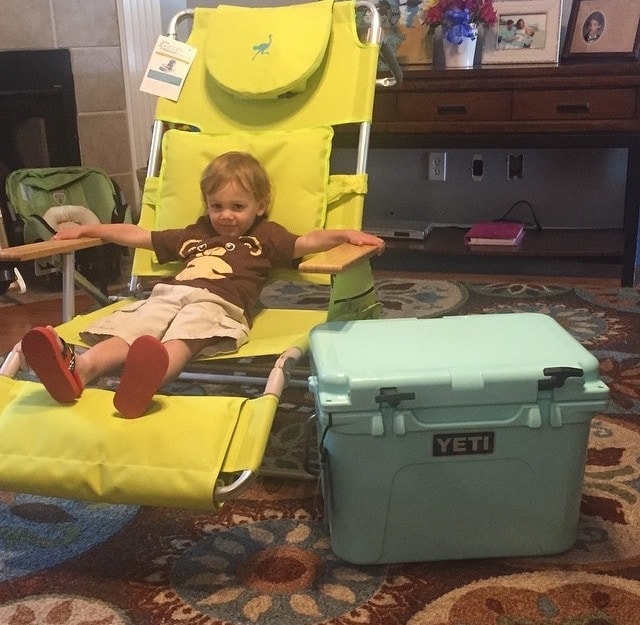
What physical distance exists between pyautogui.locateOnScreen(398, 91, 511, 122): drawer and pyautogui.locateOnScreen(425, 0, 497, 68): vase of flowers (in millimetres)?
196

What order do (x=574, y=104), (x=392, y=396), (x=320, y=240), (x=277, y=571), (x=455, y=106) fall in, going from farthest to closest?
(x=455, y=106)
(x=574, y=104)
(x=320, y=240)
(x=277, y=571)
(x=392, y=396)

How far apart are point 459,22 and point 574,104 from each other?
1.73 ft

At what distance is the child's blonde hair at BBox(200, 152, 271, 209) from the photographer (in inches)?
70.8

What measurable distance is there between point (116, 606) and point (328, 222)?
100 cm

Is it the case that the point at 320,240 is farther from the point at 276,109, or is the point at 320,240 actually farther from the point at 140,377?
the point at 140,377

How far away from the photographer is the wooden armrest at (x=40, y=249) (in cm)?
154

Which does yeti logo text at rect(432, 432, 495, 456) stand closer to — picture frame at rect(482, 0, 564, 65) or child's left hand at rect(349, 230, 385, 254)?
child's left hand at rect(349, 230, 385, 254)

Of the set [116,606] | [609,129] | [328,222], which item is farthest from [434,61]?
[116,606]

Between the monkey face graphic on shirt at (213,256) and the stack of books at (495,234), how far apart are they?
4.83ft

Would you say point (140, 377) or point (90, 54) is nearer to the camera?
point (140, 377)

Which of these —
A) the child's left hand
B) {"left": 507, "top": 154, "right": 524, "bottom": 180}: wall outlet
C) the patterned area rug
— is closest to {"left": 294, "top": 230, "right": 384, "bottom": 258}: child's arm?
the child's left hand

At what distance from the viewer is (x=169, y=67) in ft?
6.69

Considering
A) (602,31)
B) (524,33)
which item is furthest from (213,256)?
(602,31)

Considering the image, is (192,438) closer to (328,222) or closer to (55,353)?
(55,353)
